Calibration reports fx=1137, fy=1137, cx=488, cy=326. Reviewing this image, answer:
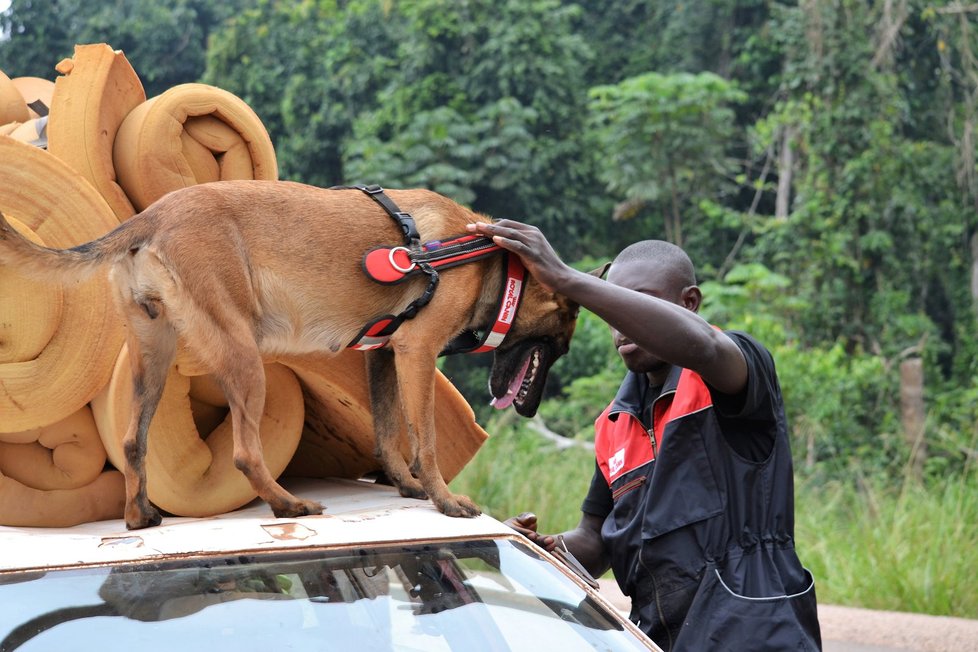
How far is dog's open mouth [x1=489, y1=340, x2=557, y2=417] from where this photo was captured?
2812 mm

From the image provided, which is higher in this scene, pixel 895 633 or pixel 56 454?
pixel 56 454

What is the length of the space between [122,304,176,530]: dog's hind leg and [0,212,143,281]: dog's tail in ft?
0.41

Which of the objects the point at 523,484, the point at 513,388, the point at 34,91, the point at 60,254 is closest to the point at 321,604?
the point at 60,254

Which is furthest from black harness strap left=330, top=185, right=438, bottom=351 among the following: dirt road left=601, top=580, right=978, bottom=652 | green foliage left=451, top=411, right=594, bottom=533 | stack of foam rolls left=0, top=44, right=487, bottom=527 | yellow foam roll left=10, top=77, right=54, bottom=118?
green foliage left=451, top=411, right=594, bottom=533

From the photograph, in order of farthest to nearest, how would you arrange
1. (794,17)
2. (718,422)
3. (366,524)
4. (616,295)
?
(794,17)
(718,422)
(616,295)
(366,524)

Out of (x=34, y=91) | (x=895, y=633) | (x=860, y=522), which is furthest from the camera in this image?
(x=860, y=522)

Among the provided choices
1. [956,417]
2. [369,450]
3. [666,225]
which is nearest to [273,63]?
[666,225]

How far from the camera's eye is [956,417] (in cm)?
1034

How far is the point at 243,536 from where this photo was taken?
187 cm

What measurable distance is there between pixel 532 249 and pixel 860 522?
565 centimetres

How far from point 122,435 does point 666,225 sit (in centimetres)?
1303

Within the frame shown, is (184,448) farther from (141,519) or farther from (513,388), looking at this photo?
(513,388)

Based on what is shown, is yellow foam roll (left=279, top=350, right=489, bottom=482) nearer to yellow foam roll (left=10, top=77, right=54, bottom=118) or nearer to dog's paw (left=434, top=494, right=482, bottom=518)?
dog's paw (left=434, top=494, right=482, bottom=518)

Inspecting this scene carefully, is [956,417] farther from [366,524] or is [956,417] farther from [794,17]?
[366,524]
